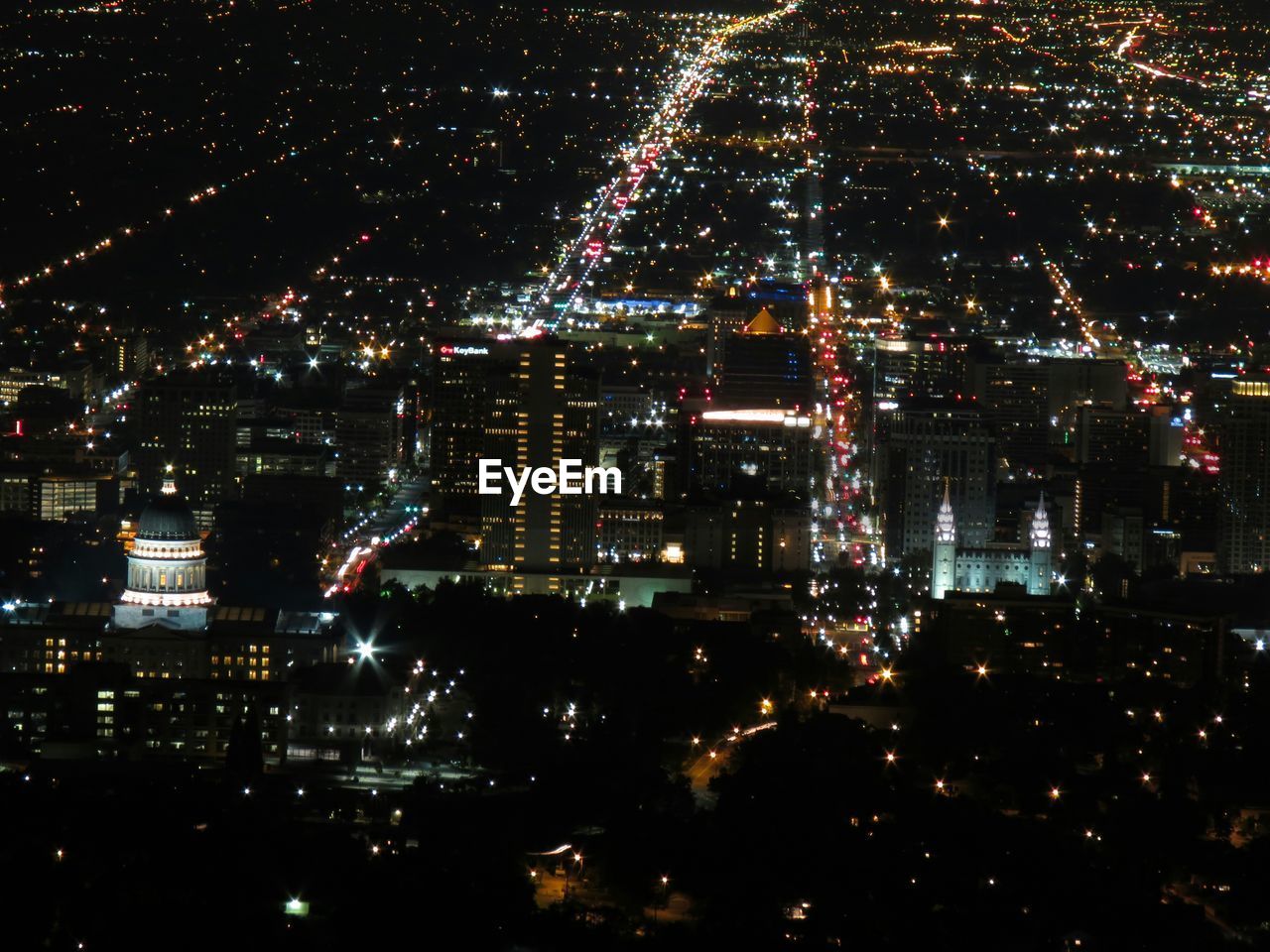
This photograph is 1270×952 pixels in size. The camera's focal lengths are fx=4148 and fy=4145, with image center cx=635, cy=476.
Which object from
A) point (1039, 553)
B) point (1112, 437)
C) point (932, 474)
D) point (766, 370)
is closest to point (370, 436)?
point (766, 370)

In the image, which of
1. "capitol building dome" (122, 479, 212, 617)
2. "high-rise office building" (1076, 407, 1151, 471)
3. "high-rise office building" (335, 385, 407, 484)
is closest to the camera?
"capitol building dome" (122, 479, 212, 617)

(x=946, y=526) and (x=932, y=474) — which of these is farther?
(x=932, y=474)

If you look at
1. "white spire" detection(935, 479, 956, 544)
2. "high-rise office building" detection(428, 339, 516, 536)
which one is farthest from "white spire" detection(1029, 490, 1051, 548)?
"high-rise office building" detection(428, 339, 516, 536)

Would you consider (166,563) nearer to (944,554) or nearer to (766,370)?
(944,554)

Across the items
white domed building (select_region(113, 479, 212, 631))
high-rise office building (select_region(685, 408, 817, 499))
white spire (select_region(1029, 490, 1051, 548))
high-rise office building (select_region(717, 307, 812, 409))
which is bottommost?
white domed building (select_region(113, 479, 212, 631))
